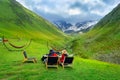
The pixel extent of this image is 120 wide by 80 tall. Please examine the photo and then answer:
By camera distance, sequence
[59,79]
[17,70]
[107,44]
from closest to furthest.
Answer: [59,79], [17,70], [107,44]

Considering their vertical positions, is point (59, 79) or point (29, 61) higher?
point (29, 61)

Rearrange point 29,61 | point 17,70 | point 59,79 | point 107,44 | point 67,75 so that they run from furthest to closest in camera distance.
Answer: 1. point 107,44
2. point 29,61
3. point 17,70
4. point 67,75
5. point 59,79

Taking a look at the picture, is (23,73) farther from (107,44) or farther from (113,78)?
(107,44)

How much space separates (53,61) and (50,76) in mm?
5326

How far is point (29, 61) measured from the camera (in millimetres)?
47844

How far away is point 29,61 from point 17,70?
7.28m

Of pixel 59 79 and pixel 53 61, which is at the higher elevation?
pixel 53 61

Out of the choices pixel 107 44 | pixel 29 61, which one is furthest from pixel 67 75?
pixel 107 44

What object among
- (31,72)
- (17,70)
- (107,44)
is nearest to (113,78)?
(31,72)

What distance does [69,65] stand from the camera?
1703 inches

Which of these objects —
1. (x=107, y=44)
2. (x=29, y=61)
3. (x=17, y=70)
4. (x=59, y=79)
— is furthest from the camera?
(x=107, y=44)

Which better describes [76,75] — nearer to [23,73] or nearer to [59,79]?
[59,79]

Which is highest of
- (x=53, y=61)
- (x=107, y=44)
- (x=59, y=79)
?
(x=107, y=44)

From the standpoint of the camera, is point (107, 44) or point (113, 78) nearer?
point (113, 78)
